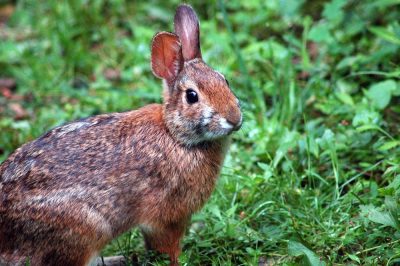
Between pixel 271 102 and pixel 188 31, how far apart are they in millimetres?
1763

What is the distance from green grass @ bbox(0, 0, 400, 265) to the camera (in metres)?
5.22

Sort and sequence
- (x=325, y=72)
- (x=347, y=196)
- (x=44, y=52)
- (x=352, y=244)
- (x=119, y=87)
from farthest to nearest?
(x=44, y=52) → (x=119, y=87) → (x=325, y=72) → (x=347, y=196) → (x=352, y=244)

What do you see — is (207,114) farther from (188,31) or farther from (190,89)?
(188,31)

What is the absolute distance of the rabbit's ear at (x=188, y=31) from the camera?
535cm

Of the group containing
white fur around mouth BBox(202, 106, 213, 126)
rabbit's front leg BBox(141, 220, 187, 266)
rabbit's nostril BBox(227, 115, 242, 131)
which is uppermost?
white fur around mouth BBox(202, 106, 213, 126)

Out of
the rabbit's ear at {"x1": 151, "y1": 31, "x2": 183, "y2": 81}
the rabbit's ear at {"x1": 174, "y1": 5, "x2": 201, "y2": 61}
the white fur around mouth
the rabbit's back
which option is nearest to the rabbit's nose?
the white fur around mouth

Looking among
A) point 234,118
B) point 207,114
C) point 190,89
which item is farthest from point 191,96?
point 234,118

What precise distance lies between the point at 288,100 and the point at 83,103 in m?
1.95

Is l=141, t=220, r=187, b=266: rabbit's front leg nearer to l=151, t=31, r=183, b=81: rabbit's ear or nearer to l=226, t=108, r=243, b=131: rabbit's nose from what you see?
l=226, t=108, r=243, b=131: rabbit's nose

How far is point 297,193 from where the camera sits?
18.3ft

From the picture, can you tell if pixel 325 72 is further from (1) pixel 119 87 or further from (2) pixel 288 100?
(1) pixel 119 87

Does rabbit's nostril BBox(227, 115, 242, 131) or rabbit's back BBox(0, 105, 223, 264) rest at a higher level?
rabbit's nostril BBox(227, 115, 242, 131)

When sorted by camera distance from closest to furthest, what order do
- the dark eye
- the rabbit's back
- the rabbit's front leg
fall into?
the rabbit's back, the dark eye, the rabbit's front leg

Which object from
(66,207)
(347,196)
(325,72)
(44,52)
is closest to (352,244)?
(347,196)
